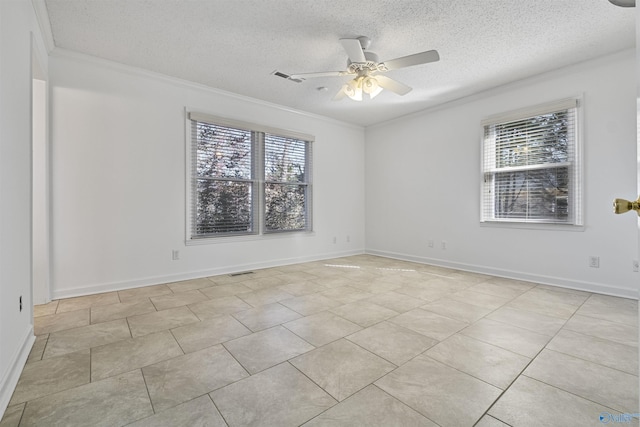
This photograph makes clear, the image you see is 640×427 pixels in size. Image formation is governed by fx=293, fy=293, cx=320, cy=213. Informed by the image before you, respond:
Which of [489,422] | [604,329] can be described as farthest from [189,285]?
[604,329]

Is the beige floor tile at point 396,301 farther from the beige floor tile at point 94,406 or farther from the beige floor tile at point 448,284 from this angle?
the beige floor tile at point 94,406

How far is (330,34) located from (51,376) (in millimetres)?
3269

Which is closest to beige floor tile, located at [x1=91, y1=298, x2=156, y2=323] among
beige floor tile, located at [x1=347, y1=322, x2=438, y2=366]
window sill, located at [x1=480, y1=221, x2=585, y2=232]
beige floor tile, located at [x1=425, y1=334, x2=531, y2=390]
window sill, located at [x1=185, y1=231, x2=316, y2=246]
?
window sill, located at [x1=185, y1=231, x2=316, y2=246]

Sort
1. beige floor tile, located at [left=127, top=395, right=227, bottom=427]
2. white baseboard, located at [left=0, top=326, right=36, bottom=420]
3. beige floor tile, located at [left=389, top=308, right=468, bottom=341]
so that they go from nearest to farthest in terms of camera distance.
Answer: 1. beige floor tile, located at [left=127, top=395, right=227, bottom=427]
2. white baseboard, located at [left=0, top=326, right=36, bottom=420]
3. beige floor tile, located at [left=389, top=308, right=468, bottom=341]

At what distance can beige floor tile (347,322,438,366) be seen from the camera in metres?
1.91

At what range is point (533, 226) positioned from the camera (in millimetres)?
3725

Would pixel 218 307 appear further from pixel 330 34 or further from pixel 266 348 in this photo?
pixel 330 34

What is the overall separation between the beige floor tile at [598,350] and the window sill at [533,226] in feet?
5.67

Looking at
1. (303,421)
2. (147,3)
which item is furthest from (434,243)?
(147,3)

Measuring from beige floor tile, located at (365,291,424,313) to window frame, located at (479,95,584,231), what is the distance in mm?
1968

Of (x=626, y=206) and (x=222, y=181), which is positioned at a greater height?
(x=222, y=181)

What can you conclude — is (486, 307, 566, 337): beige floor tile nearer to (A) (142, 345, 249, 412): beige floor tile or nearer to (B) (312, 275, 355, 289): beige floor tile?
(B) (312, 275, 355, 289): beige floor tile

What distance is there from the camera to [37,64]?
2576 millimetres

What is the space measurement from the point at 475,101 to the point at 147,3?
13.5 feet
